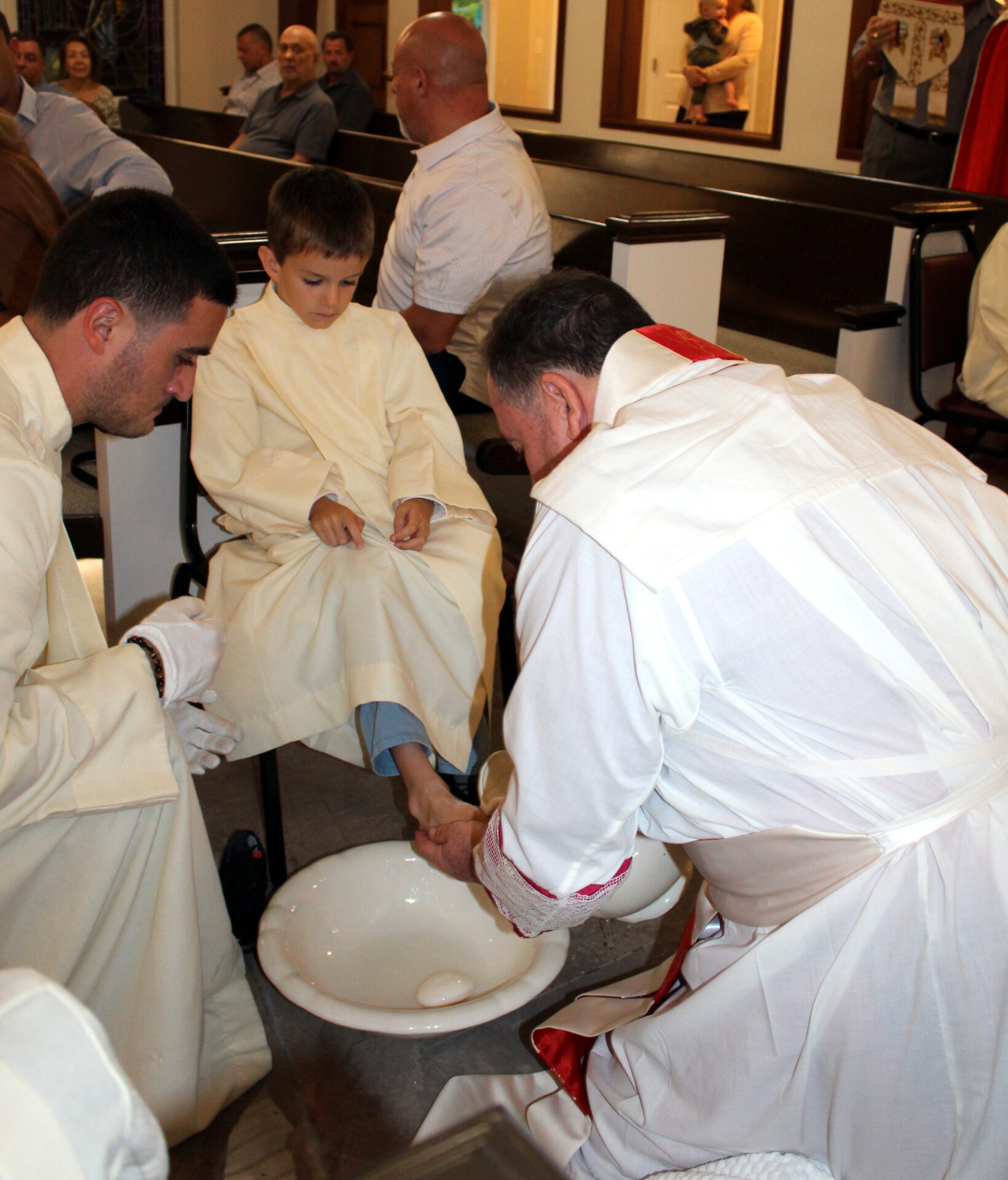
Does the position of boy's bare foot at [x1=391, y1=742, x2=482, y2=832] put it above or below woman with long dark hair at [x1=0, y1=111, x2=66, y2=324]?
below

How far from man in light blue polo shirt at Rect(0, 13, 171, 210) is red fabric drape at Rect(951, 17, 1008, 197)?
355 cm

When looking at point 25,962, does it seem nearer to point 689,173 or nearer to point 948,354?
point 948,354

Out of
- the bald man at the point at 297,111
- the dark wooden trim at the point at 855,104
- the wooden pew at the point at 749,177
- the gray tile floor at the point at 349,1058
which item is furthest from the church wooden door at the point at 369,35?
the gray tile floor at the point at 349,1058

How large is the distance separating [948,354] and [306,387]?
93.0 inches

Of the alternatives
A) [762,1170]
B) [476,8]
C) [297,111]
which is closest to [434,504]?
[762,1170]

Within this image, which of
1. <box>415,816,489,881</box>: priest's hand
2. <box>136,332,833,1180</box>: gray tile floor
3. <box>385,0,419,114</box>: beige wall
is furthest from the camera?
<box>385,0,419,114</box>: beige wall

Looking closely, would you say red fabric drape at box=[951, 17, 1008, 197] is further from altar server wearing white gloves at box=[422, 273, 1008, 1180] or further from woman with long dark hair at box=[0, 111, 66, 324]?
altar server wearing white gloves at box=[422, 273, 1008, 1180]

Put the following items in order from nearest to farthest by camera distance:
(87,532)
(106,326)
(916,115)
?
(106,326) → (87,532) → (916,115)

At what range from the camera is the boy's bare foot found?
7.21ft

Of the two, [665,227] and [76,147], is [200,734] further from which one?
[76,147]

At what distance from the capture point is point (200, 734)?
2062 millimetres

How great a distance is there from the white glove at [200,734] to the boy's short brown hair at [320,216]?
43.4 inches

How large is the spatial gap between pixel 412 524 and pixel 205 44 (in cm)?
1180

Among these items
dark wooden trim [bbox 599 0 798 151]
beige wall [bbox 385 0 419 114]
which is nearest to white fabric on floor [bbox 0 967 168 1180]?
dark wooden trim [bbox 599 0 798 151]
